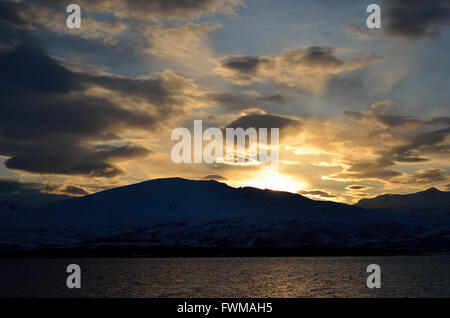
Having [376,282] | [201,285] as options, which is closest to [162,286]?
[201,285]
